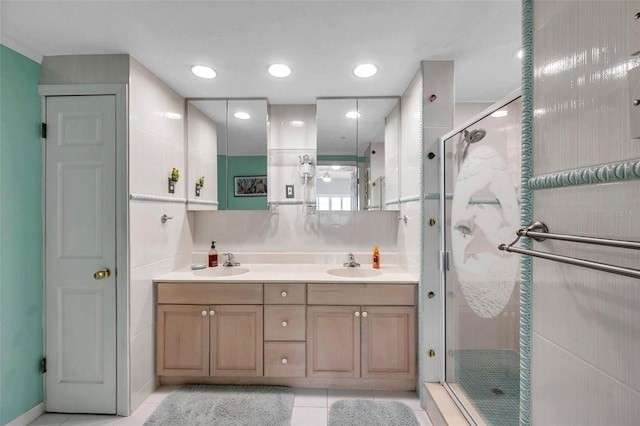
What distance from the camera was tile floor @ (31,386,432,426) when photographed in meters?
1.74

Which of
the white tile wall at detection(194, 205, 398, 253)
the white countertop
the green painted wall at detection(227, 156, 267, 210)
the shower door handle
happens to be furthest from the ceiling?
the white countertop

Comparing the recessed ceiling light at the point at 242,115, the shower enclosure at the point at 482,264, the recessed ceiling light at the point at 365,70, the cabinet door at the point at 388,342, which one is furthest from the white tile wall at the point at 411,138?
the recessed ceiling light at the point at 242,115

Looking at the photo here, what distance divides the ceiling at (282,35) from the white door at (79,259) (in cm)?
40

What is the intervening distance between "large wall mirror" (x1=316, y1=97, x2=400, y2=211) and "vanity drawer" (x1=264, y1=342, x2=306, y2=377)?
1160 millimetres

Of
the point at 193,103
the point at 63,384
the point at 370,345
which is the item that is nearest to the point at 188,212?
the point at 193,103

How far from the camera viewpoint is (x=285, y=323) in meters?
2.05

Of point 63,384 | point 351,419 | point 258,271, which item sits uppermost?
point 258,271

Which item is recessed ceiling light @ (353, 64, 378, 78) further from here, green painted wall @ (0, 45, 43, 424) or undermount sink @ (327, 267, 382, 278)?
green painted wall @ (0, 45, 43, 424)

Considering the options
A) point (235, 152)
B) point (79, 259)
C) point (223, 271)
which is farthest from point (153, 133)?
point (223, 271)

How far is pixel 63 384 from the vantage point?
180 cm

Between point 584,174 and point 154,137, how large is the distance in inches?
90.9

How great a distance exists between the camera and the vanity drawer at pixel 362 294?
202cm

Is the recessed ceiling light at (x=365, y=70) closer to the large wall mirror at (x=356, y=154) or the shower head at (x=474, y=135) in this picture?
the large wall mirror at (x=356, y=154)

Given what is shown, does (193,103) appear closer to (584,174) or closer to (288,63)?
(288,63)
